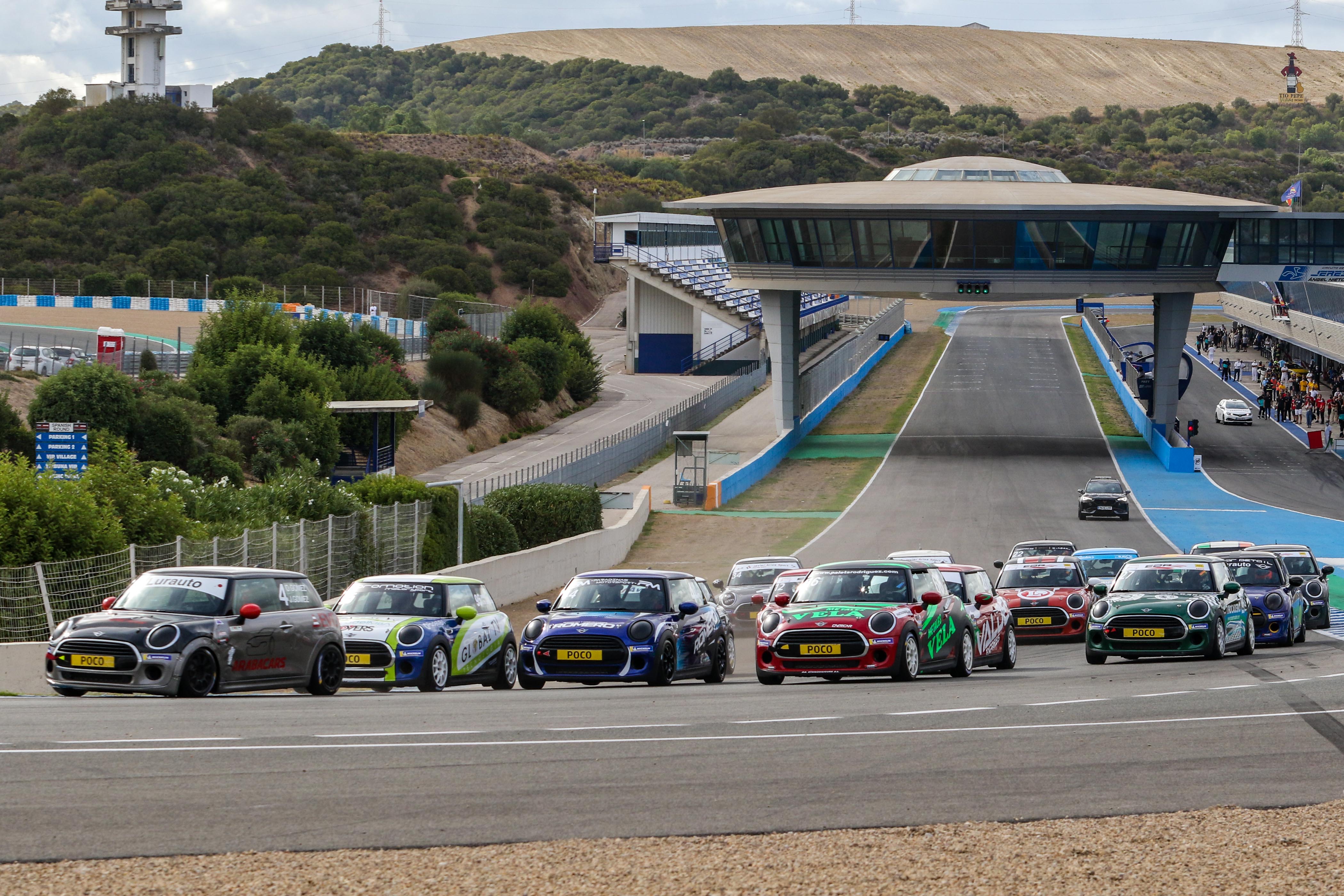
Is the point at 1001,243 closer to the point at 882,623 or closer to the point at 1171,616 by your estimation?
the point at 1171,616

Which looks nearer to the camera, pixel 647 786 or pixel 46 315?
pixel 647 786

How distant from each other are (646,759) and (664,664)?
6.97 m

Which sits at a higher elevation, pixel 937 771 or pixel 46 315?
pixel 46 315

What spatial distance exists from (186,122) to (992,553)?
11103 cm

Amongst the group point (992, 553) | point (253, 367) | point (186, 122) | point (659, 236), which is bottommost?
point (992, 553)

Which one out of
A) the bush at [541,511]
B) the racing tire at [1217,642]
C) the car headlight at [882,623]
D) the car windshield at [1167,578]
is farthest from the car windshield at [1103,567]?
the car headlight at [882,623]

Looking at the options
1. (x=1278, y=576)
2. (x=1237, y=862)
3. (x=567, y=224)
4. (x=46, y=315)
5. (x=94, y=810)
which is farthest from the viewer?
(x=567, y=224)

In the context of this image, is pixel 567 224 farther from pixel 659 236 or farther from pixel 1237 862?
pixel 1237 862

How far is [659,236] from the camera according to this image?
10775 cm

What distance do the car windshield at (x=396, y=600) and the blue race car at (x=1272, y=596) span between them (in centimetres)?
1371

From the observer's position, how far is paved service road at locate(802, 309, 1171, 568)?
159 ft

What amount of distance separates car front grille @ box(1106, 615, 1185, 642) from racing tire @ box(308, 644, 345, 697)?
1140cm

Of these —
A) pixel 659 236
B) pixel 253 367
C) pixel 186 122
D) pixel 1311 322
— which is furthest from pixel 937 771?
pixel 186 122

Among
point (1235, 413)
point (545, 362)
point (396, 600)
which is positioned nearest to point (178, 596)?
point (396, 600)
